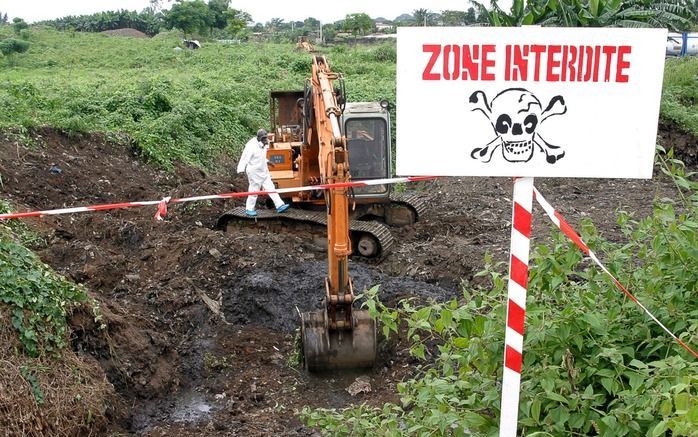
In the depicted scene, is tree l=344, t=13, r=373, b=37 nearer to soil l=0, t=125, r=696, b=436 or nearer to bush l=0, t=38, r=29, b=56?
bush l=0, t=38, r=29, b=56

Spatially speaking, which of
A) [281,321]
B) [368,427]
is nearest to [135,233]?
[281,321]

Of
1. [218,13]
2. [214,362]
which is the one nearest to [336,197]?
[214,362]

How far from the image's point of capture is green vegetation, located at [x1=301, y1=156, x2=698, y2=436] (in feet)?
10.9

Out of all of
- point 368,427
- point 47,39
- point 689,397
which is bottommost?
point 368,427

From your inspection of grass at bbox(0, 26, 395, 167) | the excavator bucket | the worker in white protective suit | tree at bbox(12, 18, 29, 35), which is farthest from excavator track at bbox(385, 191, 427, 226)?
tree at bbox(12, 18, 29, 35)

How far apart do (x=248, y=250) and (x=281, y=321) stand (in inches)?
65.4

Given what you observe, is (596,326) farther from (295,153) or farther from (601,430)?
(295,153)

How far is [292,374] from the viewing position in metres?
7.89

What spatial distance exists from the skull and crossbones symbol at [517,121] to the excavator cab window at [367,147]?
7587 mm

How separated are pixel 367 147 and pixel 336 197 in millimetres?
3941

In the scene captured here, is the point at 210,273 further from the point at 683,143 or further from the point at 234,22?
the point at 234,22

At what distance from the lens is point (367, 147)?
11062 mm

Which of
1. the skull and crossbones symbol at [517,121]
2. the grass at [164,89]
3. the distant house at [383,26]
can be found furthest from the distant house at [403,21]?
the skull and crossbones symbol at [517,121]

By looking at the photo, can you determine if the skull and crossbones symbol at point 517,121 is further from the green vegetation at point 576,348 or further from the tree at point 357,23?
the tree at point 357,23
